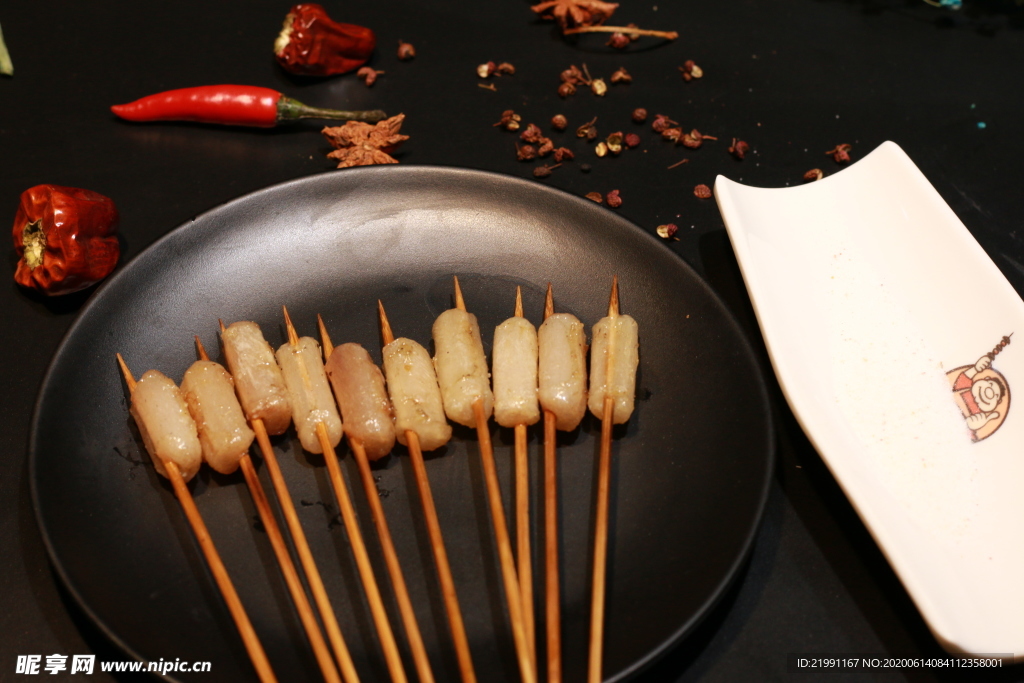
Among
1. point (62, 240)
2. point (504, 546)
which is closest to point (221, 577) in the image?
point (504, 546)

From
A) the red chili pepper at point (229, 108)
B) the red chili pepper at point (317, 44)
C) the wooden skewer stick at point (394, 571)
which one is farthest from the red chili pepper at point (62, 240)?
the wooden skewer stick at point (394, 571)

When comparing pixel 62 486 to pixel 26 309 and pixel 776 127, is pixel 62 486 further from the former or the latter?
pixel 776 127

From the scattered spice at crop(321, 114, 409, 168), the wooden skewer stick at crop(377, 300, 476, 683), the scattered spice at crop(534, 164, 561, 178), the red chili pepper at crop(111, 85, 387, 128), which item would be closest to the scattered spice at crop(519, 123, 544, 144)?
the scattered spice at crop(534, 164, 561, 178)

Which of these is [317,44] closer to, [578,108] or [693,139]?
[578,108]

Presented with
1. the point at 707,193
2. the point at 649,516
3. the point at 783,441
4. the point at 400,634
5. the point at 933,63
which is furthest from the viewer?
the point at 933,63

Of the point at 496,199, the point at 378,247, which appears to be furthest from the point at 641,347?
the point at 378,247

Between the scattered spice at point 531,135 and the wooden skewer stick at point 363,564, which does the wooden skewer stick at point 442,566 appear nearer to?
the wooden skewer stick at point 363,564

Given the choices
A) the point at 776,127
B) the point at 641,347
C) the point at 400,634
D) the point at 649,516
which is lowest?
the point at 400,634
